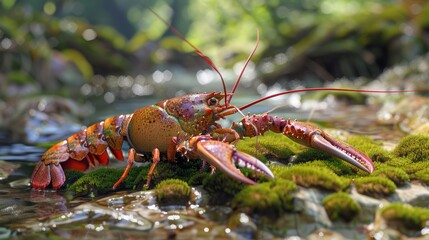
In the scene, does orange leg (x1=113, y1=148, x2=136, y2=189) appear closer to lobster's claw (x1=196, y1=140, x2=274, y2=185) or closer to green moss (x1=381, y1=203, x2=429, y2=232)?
lobster's claw (x1=196, y1=140, x2=274, y2=185)

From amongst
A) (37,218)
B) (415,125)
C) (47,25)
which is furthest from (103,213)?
(47,25)

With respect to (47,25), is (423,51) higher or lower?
lower

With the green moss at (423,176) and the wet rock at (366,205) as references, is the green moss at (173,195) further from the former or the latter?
the green moss at (423,176)

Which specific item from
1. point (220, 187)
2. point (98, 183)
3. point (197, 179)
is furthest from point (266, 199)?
point (98, 183)

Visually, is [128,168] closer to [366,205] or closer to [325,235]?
[325,235]

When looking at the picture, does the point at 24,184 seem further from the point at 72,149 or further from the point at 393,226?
the point at 393,226

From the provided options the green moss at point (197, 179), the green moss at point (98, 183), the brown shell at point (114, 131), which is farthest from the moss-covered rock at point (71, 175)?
the green moss at point (197, 179)

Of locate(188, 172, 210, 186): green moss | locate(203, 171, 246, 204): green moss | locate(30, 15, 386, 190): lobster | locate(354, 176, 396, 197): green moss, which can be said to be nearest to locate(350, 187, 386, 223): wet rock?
locate(354, 176, 396, 197): green moss
